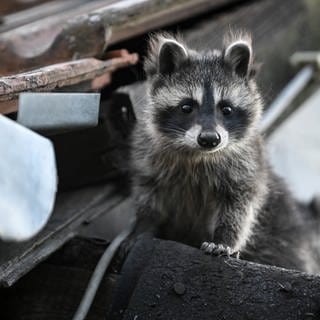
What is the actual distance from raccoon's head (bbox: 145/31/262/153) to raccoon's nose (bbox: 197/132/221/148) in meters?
0.10

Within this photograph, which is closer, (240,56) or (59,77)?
(59,77)

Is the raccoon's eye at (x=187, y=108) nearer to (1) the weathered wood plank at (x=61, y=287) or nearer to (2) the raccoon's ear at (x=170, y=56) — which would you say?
(2) the raccoon's ear at (x=170, y=56)

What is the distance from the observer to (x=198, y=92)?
10.7ft

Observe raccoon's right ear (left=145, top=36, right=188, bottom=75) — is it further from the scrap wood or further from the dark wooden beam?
the dark wooden beam

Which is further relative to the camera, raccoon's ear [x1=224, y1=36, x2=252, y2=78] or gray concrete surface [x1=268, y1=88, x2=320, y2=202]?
gray concrete surface [x1=268, y1=88, x2=320, y2=202]

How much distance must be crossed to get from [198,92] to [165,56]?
251 mm

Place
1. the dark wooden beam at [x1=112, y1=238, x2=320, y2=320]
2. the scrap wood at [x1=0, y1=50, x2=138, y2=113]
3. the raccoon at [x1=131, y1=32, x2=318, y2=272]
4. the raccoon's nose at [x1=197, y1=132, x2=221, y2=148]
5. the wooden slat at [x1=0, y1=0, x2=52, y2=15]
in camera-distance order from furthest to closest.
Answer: the raccoon at [x1=131, y1=32, x2=318, y2=272]
the wooden slat at [x1=0, y1=0, x2=52, y2=15]
the raccoon's nose at [x1=197, y1=132, x2=221, y2=148]
the scrap wood at [x1=0, y1=50, x2=138, y2=113]
the dark wooden beam at [x1=112, y1=238, x2=320, y2=320]

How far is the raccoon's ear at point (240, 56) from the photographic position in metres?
3.33

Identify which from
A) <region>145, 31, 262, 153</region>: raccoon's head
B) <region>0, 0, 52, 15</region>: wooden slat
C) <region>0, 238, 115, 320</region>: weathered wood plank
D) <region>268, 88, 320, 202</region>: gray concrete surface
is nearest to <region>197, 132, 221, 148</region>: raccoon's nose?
<region>145, 31, 262, 153</region>: raccoon's head

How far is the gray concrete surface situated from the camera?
20.6 ft

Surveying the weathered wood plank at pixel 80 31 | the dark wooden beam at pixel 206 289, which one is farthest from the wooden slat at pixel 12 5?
the dark wooden beam at pixel 206 289

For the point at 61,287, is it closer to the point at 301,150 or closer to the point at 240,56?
the point at 240,56

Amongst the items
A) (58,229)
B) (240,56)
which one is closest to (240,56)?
(240,56)

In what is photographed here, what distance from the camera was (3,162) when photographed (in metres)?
1.52
